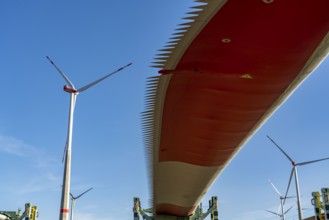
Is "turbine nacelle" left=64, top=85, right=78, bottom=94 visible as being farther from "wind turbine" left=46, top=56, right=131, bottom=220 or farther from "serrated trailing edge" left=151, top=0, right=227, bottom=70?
"serrated trailing edge" left=151, top=0, right=227, bottom=70

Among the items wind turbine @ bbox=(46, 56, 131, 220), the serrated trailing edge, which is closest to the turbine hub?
wind turbine @ bbox=(46, 56, 131, 220)

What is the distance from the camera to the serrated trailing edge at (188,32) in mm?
12615

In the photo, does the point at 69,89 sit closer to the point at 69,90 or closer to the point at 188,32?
the point at 69,90

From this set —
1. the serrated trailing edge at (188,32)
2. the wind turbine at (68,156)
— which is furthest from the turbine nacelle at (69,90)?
the serrated trailing edge at (188,32)

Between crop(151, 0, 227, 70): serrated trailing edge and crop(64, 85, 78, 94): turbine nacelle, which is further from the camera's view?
crop(64, 85, 78, 94): turbine nacelle

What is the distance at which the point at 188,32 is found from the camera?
14125 millimetres

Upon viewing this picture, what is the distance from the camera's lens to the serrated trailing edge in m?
12.6

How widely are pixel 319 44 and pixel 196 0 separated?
5.39 metres

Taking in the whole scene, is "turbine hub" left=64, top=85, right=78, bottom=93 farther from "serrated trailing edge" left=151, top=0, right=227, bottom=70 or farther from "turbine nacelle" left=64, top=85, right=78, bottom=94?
"serrated trailing edge" left=151, top=0, right=227, bottom=70

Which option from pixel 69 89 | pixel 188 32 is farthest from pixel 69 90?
pixel 188 32

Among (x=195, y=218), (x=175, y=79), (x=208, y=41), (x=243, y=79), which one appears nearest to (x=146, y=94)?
(x=175, y=79)

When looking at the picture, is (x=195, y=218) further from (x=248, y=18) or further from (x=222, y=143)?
(x=248, y=18)

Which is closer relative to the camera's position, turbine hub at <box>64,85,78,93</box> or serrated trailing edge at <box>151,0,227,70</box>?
serrated trailing edge at <box>151,0,227,70</box>

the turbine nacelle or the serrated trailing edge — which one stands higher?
the turbine nacelle
